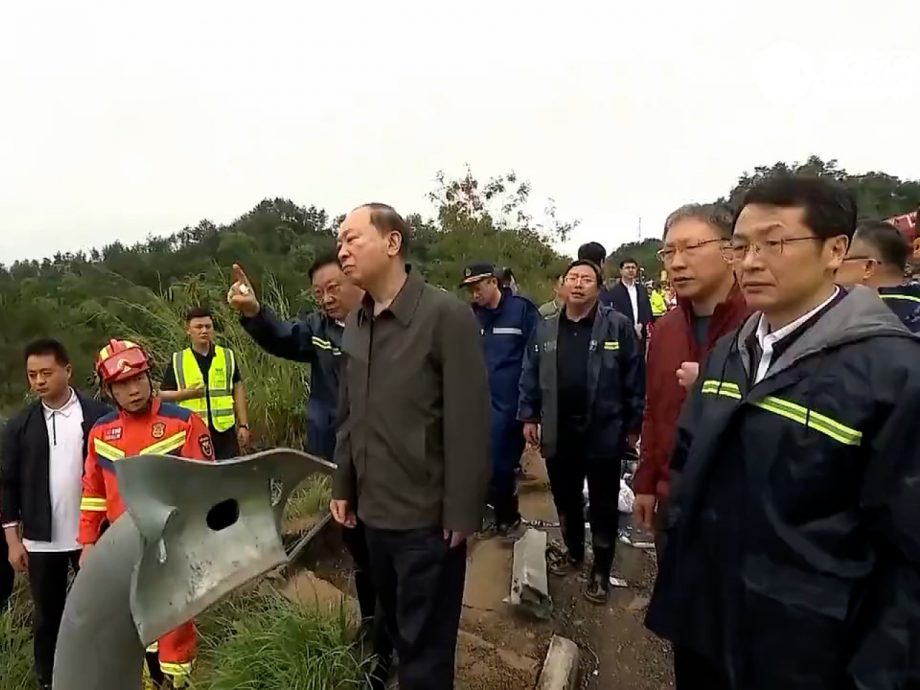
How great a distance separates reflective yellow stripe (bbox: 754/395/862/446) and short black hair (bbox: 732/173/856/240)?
0.42 metres

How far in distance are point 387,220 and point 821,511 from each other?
1.68 meters

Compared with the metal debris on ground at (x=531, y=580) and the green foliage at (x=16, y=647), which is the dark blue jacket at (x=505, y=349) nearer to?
the metal debris on ground at (x=531, y=580)

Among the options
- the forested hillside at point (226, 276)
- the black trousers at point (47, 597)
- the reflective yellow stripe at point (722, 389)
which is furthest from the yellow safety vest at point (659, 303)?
the reflective yellow stripe at point (722, 389)

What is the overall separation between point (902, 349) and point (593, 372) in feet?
7.77

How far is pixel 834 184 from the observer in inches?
71.9

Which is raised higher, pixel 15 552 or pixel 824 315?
pixel 824 315

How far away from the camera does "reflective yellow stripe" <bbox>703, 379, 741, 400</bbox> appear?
190cm

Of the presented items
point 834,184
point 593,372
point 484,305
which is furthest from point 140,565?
point 484,305

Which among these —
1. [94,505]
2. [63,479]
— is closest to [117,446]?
[94,505]

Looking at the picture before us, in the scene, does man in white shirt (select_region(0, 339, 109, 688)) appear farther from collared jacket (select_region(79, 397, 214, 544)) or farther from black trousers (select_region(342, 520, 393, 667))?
black trousers (select_region(342, 520, 393, 667))

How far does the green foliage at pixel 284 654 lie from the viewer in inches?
115

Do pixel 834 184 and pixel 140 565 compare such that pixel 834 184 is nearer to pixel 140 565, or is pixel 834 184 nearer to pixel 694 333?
pixel 694 333

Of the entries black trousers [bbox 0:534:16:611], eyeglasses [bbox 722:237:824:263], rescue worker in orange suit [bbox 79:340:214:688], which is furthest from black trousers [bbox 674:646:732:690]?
black trousers [bbox 0:534:16:611]

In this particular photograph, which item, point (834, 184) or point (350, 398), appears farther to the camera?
point (350, 398)
